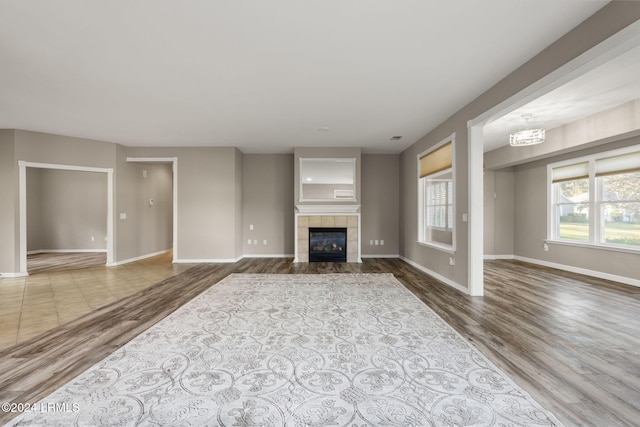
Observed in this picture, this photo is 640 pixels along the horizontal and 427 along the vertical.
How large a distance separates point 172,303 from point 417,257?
15.3ft

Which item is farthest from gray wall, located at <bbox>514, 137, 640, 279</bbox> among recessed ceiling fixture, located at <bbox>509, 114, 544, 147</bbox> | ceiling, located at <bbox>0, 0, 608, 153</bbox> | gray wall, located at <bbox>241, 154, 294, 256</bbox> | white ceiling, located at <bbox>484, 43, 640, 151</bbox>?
gray wall, located at <bbox>241, 154, 294, 256</bbox>

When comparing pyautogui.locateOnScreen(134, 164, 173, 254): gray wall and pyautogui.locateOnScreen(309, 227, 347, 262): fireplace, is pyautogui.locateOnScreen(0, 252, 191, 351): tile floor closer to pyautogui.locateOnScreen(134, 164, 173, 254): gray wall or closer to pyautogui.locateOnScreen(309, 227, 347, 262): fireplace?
pyautogui.locateOnScreen(134, 164, 173, 254): gray wall

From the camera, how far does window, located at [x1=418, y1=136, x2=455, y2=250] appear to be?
468 cm

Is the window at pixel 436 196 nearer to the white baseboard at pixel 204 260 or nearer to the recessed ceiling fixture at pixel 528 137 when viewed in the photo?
the recessed ceiling fixture at pixel 528 137

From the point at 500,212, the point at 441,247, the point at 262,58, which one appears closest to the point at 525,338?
the point at 441,247

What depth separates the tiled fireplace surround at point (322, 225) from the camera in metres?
6.38

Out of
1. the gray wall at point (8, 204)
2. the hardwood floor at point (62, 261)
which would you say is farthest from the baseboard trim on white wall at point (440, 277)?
the gray wall at point (8, 204)

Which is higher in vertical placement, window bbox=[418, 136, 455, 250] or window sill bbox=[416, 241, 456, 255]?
window bbox=[418, 136, 455, 250]

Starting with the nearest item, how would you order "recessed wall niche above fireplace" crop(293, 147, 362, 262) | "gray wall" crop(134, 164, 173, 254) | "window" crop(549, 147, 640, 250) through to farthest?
"window" crop(549, 147, 640, 250), "recessed wall niche above fireplace" crop(293, 147, 362, 262), "gray wall" crop(134, 164, 173, 254)

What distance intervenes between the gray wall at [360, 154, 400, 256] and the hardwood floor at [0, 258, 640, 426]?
8.19ft

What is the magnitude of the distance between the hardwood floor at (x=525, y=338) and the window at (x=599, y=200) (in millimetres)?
1048

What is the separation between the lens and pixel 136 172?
6613 millimetres

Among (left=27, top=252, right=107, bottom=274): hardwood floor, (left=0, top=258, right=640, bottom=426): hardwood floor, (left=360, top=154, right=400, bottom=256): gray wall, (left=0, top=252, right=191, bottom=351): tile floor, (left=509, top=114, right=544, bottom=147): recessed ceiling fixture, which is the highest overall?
(left=509, top=114, right=544, bottom=147): recessed ceiling fixture

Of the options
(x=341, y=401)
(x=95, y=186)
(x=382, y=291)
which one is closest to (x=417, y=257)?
(x=382, y=291)
